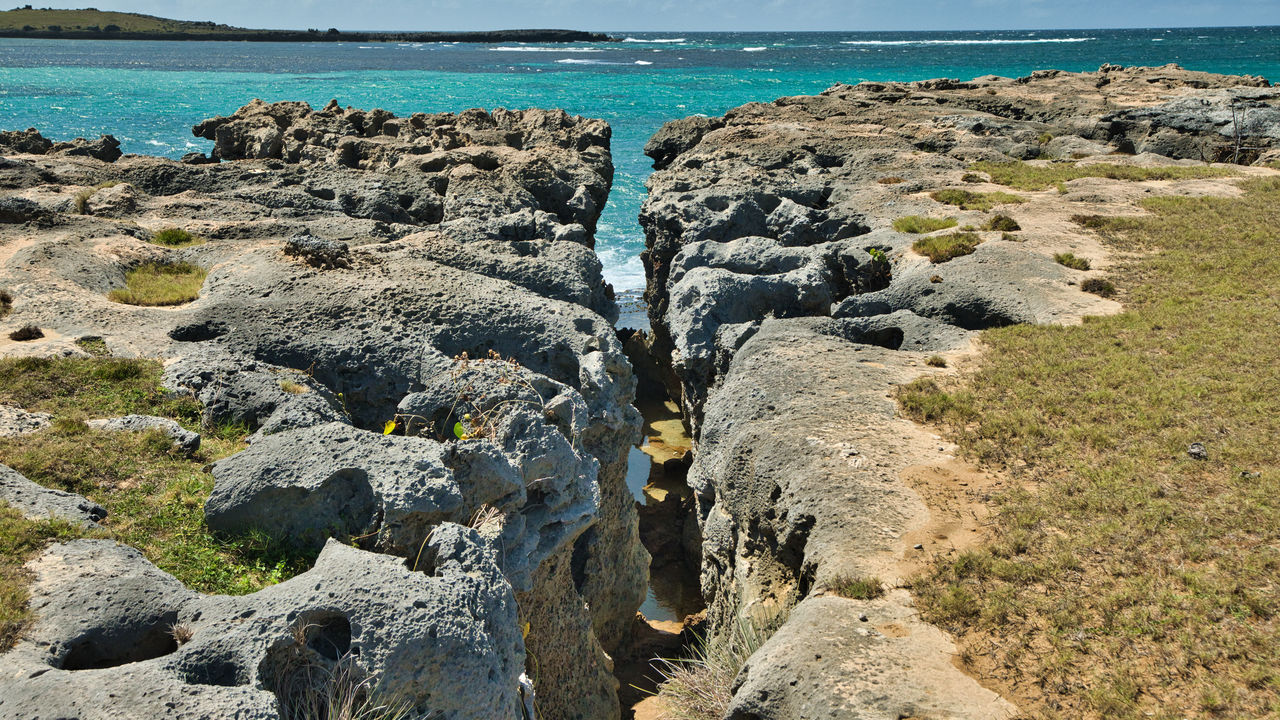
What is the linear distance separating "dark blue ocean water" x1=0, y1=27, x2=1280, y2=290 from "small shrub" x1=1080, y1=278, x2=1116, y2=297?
2488 centimetres

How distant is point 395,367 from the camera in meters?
11.8

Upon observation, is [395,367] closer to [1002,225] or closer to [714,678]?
[714,678]

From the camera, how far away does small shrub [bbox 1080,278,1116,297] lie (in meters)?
16.3

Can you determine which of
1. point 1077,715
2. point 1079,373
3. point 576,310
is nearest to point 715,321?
point 576,310

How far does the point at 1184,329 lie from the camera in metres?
14.4

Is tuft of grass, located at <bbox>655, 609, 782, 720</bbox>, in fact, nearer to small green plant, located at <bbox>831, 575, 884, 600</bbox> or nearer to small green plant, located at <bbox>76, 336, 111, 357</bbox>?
small green plant, located at <bbox>831, 575, 884, 600</bbox>

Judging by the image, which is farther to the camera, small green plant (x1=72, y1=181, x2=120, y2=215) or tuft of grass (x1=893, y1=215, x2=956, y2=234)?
tuft of grass (x1=893, y1=215, x2=956, y2=234)

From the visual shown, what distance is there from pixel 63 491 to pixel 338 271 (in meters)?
6.31

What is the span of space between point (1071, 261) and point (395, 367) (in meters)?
14.1

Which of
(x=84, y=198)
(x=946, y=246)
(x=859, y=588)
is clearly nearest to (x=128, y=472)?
(x=859, y=588)

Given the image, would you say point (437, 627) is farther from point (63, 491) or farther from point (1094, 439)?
point (1094, 439)

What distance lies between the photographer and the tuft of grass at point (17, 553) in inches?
249

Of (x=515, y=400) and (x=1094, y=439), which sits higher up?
(x=515, y=400)

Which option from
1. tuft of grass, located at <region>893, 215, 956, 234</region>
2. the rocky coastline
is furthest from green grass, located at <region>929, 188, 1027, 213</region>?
tuft of grass, located at <region>893, 215, 956, 234</region>
